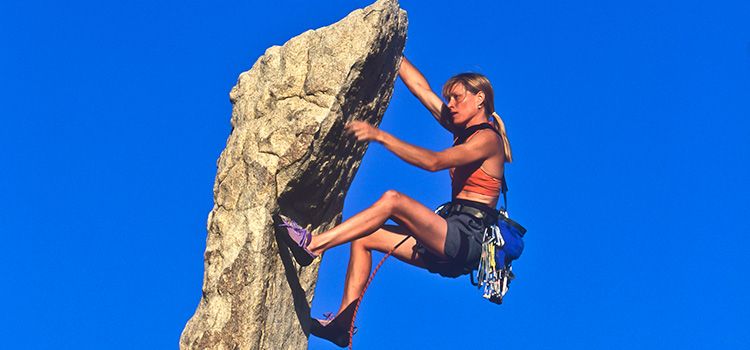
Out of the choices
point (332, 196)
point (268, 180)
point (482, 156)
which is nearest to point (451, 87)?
point (482, 156)

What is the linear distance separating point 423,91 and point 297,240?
2.17 m

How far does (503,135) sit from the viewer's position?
29.6ft

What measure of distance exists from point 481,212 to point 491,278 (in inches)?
20.7

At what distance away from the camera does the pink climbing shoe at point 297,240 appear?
7.87 metres

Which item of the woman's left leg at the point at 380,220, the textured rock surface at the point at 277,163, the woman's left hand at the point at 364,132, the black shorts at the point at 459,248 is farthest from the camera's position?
the black shorts at the point at 459,248

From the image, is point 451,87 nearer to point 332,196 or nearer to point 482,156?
point 482,156

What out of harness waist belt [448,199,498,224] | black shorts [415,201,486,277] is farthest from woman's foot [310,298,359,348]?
harness waist belt [448,199,498,224]

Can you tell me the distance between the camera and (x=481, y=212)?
28.6 ft

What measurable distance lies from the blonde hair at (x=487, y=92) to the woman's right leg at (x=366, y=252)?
1.09 meters

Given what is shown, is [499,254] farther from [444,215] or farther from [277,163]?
[277,163]

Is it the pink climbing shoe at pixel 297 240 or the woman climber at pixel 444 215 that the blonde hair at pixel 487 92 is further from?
the pink climbing shoe at pixel 297 240

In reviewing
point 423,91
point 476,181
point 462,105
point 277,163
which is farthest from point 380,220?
point 423,91

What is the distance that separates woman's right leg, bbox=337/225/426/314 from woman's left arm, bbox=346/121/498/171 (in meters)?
0.80

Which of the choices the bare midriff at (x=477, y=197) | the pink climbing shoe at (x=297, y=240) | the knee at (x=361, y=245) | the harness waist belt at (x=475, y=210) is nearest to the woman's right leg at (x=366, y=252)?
the knee at (x=361, y=245)
